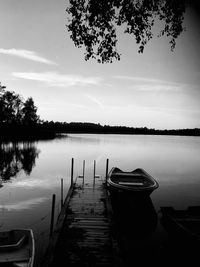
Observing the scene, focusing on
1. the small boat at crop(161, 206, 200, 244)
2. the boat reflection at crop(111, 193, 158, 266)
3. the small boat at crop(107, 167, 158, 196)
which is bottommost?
the boat reflection at crop(111, 193, 158, 266)

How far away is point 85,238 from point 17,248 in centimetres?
304

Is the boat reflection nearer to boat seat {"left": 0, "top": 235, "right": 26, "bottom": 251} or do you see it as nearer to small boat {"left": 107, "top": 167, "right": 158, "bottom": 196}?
small boat {"left": 107, "top": 167, "right": 158, "bottom": 196}

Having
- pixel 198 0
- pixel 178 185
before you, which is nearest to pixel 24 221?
pixel 198 0

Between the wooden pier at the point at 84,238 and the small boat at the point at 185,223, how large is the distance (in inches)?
130

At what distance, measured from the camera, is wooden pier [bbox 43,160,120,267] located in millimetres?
8656

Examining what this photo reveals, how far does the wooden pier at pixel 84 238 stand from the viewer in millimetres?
8656

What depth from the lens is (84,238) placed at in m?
10.4

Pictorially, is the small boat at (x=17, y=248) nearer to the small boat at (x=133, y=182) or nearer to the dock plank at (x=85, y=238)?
the dock plank at (x=85, y=238)


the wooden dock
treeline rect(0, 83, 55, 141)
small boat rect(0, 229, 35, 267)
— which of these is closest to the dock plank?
the wooden dock

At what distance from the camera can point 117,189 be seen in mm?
16438

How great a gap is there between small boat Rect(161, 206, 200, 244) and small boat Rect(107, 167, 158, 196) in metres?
2.25

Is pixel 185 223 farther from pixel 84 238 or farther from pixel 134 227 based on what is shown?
pixel 84 238

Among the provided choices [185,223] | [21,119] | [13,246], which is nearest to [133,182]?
[185,223]

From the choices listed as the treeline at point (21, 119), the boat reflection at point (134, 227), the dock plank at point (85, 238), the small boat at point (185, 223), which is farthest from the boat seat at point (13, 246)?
the treeline at point (21, 119)
